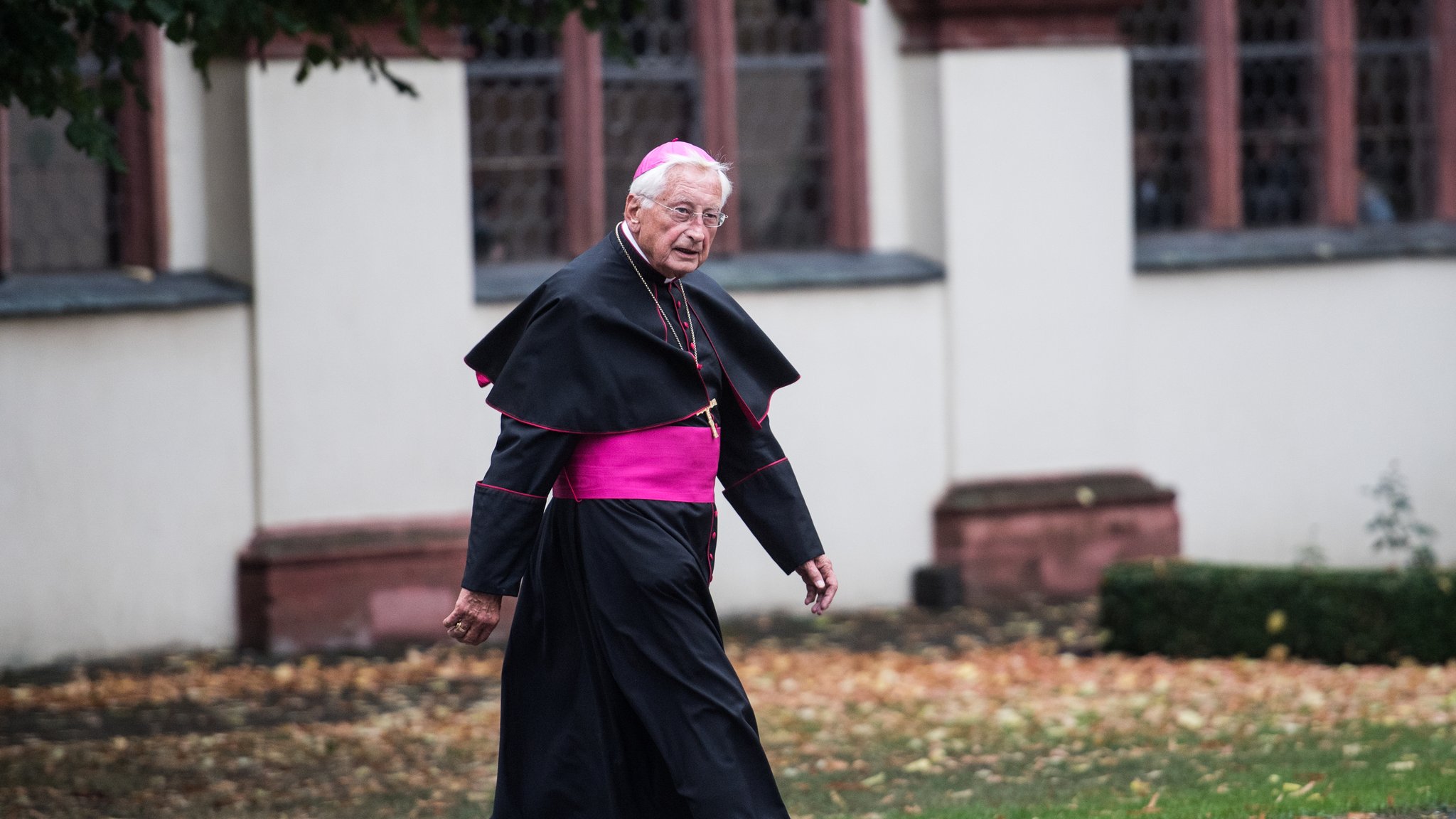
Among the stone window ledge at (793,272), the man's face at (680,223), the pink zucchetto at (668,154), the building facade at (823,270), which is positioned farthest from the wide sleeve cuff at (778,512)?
the stone window ledge at (793,272)

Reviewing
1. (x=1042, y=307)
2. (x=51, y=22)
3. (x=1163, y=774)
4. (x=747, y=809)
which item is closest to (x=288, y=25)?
(x=51, y=22)

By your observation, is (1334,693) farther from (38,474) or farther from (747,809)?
(38,474)

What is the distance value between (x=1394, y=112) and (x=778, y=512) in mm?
9921

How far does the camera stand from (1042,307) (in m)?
12.1

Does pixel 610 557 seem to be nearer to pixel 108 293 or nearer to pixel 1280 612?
pixel 1280 612

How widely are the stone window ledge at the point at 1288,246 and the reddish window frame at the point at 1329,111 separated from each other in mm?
141

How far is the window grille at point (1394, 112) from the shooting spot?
13.6 m

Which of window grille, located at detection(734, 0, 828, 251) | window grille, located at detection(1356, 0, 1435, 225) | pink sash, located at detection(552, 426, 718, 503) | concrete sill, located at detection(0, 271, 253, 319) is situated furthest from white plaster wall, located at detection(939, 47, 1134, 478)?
pink sash, located at detection(552, 426, 718, 503)

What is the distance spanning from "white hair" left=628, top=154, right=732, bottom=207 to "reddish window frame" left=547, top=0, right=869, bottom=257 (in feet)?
21.2

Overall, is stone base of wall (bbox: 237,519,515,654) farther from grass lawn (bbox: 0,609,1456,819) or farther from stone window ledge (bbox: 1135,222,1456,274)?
stone window ledge (bbox: 1135,222,1456,274)

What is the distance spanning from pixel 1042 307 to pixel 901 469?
136cm

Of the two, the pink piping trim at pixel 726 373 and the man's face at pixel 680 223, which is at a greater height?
the man's face at pixel 680 223

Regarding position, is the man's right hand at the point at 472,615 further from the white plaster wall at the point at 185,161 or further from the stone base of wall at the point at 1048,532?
the stone base of wall at the point at 1048,532

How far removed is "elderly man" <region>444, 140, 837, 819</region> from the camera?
15.6ft
